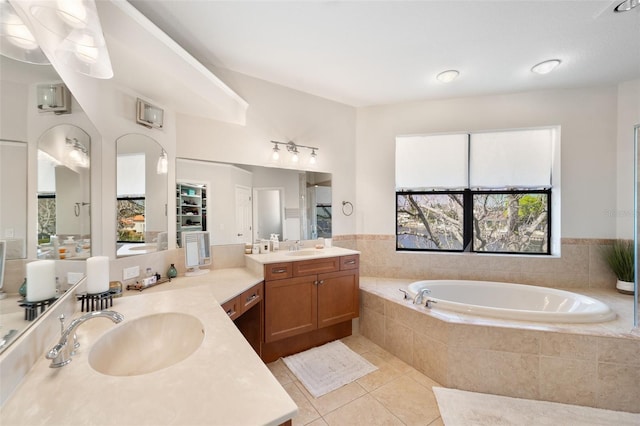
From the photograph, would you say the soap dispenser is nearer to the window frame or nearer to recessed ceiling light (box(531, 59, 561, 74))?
the window frame

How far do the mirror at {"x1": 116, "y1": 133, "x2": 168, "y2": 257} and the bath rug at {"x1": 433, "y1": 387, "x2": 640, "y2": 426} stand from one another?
7.96ft

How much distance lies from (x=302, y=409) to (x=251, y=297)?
0.84m

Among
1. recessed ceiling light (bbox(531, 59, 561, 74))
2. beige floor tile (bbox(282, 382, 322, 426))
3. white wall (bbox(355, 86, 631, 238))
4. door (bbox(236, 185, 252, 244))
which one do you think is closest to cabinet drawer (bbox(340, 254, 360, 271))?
white wall (bbox(355, 86, 631, 238))

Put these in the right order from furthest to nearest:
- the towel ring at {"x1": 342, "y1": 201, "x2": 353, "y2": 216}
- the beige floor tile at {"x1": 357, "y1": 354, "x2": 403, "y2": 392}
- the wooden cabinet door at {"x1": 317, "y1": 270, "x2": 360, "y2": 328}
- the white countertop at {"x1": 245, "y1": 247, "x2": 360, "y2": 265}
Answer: the towel ring at {"x1": 342, "y1": 201, "x2": 353, "y2": 216} < the wooden cabinet door at {"x1": 317, "y1": 270, "x2": 360, "y2": 328} < the white countertop at {"x1": 245, "y1": 247, "x2": 360, "y2": 265} < the beige floor tile at {"x1": 357, "y1": 354, "x2": 403, "y2": 392}

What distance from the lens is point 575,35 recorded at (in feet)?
6.26

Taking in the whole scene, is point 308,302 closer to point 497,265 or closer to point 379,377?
point 379,377

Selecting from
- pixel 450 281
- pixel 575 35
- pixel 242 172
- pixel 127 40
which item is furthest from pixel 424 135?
pixel 127 40

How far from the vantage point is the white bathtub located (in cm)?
186

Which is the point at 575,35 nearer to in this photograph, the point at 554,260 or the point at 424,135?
the point at 424,135

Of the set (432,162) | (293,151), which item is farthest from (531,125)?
(293,151)

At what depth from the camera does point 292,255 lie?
2568 millimetres

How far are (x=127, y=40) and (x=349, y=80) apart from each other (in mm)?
1906

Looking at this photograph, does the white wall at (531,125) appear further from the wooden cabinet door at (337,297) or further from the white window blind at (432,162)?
the wooden cabinet door at (337,297)

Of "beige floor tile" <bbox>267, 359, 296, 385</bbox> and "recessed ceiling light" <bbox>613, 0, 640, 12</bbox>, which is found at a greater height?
"recessed ceiling light" <bbox>613, 0, 640, 12</bbox>
